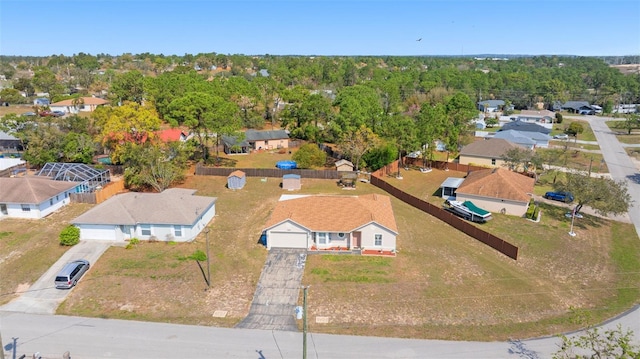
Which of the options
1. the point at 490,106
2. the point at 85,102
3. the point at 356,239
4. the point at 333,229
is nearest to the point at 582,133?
the point at 490,106

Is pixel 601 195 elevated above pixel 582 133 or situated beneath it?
elevated above

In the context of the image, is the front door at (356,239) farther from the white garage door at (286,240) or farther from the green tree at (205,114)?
the green tree at (205,114)

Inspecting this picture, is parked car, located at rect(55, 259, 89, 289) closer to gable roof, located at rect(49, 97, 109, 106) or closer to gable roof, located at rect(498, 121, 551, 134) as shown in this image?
gable roof, located at rect(498, 121, 551, 134)

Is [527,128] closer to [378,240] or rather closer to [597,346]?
[378,240]

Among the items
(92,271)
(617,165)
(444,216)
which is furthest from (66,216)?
(617,165)

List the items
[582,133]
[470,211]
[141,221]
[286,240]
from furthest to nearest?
[582,133]
[470,211]
[141,221]
[286,240]

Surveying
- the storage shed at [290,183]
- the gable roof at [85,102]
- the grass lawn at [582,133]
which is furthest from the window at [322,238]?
the gable roof at [85,102]

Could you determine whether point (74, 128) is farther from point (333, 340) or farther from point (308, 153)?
point (333, 340)

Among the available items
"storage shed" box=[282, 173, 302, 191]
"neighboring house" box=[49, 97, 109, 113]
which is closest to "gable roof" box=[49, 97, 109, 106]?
"neighboring house" box=[49, 97, 109, 113]
